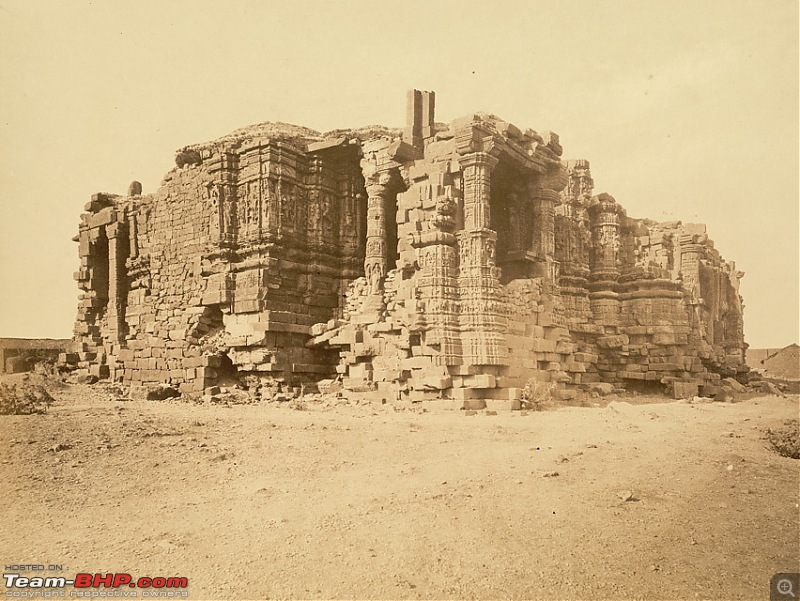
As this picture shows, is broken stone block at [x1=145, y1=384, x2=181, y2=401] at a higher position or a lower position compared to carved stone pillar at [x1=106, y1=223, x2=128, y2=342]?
lower

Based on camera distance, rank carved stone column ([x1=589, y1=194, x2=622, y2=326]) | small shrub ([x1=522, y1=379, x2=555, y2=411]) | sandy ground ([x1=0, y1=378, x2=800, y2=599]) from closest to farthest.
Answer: sandy ground ([x1=0, y1=378, x2=800, y2=599]) → small shrub ([x1=522, y1=379, x2=555, y2=411]) → carved stone column ([x1=589, y1=194, x2=622, y2=326])

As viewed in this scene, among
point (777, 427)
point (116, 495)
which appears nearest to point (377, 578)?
point (116, 495)

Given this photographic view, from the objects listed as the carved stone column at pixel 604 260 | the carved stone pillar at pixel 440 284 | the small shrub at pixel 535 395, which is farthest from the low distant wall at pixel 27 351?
the carved stone column at pixel 604 260

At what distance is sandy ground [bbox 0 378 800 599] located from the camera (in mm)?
5004

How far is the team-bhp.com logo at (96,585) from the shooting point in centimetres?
478

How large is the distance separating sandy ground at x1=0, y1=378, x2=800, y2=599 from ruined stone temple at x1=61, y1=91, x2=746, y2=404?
5.51 meters

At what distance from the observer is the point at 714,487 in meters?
7.01

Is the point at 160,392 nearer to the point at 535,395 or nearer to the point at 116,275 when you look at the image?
the point at 116,275

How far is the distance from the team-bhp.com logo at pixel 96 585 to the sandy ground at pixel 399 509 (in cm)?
10

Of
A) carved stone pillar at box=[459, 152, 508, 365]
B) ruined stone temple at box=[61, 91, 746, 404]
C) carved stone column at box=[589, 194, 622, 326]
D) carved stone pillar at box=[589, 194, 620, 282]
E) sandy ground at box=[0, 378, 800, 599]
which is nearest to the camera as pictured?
sandy ground at box=[0, 378, 800, 599]

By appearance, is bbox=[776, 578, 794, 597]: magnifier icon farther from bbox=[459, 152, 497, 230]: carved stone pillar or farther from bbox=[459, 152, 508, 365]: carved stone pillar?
bbox=[459, 152, 497, 230]: carved stone pillar

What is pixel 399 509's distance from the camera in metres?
6.41

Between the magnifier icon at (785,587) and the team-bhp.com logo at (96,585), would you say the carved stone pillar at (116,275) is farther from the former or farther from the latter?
the magnifier icon at (785,587)

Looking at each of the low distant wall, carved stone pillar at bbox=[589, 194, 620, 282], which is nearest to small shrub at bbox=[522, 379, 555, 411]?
carved stone pillar at bbox=[589, 194, 620, 282]
